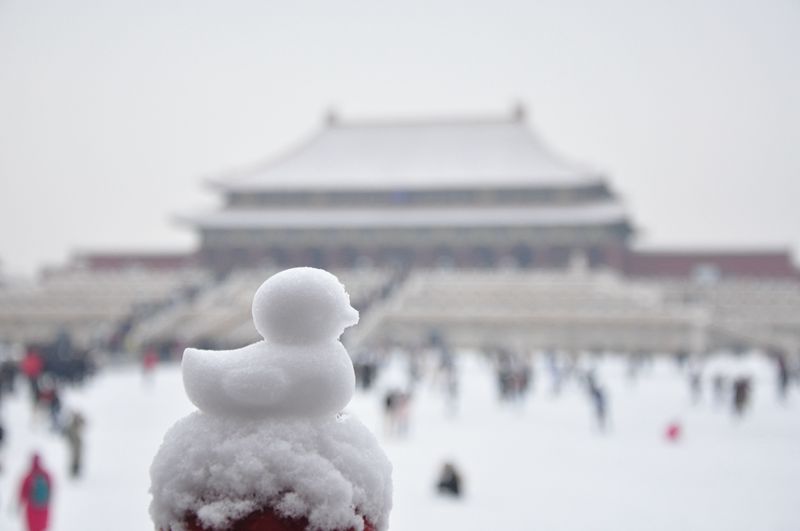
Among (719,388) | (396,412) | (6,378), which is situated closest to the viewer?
(396,412)

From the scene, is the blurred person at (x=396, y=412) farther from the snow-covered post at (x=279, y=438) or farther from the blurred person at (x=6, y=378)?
the snow-covered post at (x=279, y=438)

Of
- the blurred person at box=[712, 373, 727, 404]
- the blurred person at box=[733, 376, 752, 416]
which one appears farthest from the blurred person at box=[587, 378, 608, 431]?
the blurred person at box=[712, 373, 727, 404]

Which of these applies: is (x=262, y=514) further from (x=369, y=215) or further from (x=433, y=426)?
(x=369, y=215)

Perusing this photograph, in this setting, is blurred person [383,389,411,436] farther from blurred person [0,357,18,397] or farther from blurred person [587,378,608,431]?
blurred person [0,357,18,397]

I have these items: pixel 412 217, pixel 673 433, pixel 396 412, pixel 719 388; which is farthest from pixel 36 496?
pixel 412 217

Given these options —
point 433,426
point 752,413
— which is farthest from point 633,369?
point 433,426

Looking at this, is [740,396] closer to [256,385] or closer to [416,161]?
[256,385]

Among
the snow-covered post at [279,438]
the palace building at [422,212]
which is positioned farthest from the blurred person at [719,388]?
the palace building at [422,212]
